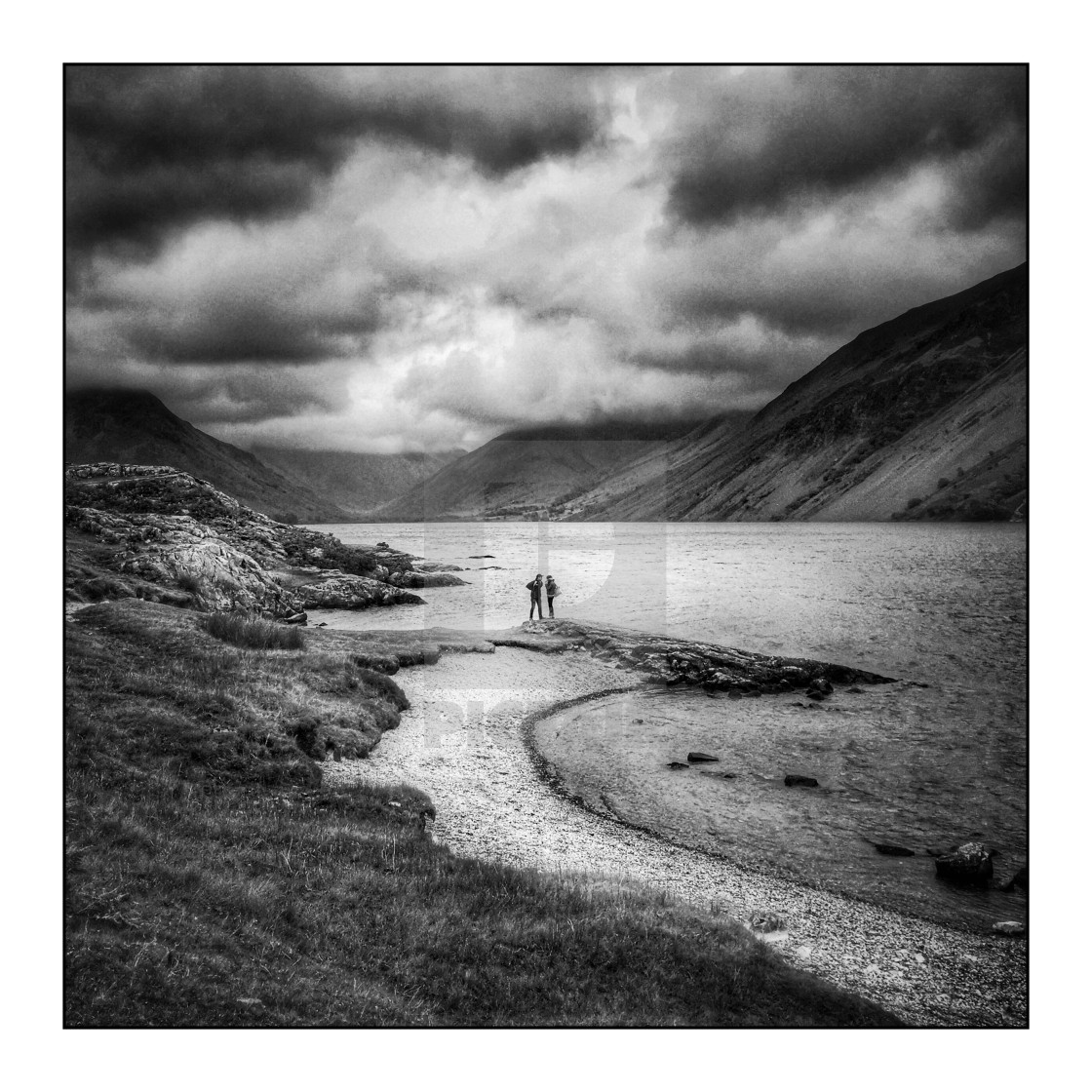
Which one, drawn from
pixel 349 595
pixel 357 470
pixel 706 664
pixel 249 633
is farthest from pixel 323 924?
pixel 349 595

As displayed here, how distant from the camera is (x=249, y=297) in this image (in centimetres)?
1130

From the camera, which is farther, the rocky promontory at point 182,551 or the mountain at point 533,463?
the rocky promontory at point 182,551

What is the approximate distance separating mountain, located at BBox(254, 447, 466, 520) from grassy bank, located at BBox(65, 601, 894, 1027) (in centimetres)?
611

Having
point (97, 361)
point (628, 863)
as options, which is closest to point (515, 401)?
point (97, 361)

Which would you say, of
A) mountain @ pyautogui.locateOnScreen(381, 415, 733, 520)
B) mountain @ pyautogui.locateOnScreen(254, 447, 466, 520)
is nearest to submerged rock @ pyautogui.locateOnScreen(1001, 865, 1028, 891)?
mountain @ pyautogui.locateOnScreen(381, 415, 733, 520)

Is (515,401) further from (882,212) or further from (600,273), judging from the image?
Answer: (882,212)

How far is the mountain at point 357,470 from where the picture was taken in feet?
43.0

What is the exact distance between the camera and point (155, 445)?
12352 mm

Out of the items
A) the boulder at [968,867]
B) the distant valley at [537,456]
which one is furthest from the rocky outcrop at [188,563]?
the boulder at [968,867]

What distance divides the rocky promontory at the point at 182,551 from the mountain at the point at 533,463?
6260 mm

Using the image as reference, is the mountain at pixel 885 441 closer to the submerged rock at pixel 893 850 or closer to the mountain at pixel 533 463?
the mountain at pixel 533 463

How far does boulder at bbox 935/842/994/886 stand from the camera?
9727 mm

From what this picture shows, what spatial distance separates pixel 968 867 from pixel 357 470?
15361 millimetres

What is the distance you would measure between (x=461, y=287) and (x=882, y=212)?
7.45 m
